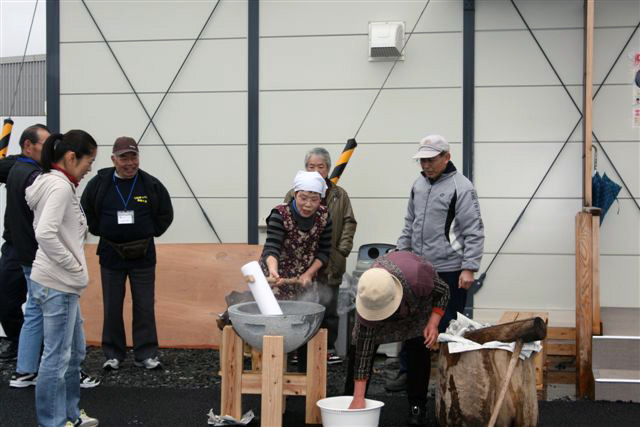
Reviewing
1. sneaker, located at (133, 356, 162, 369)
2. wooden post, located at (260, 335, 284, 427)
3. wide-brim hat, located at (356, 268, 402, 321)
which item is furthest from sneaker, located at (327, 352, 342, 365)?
wide-brim hat, located at (356, 268, 402, 321)

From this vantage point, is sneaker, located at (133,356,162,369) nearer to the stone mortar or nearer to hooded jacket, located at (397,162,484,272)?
the stone mortar

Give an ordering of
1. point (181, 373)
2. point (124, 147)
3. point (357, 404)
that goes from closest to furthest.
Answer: point (357, 404)
point (124, 147)
point (181, 373)

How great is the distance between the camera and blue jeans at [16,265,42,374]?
17.2ft

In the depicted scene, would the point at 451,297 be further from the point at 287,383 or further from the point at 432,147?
the point at 287,383

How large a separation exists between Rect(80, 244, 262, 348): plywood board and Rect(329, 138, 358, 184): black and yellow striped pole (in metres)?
0.97

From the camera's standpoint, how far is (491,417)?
4113 millimetres

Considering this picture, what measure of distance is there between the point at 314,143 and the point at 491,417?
3.50 metres

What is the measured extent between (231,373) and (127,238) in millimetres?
1866

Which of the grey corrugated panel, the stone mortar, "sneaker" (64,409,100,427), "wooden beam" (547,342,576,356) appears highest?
the grey corrugated panel

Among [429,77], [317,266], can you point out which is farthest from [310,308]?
[429,77]

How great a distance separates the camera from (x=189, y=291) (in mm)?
6953

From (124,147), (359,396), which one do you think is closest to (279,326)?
(359,396)

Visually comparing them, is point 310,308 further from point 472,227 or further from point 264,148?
point 264,148

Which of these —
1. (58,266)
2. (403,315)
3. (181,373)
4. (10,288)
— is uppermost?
(58,266)
